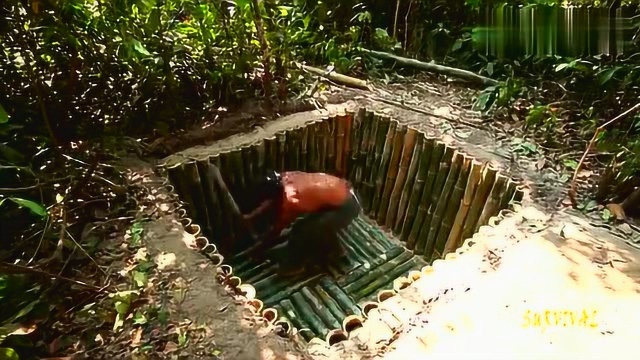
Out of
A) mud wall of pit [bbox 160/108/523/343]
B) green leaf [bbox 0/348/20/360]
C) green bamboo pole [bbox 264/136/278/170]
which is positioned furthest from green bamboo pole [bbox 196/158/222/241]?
green leaf [bbox 0/348/20/360]

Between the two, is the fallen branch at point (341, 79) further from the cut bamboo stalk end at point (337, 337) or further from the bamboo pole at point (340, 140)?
the cut bamboo stalk end at point (337, 337)

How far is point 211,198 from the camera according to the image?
3738mm

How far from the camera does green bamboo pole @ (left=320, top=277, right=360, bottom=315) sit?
3383 millimetres

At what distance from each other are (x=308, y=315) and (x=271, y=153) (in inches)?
52.8

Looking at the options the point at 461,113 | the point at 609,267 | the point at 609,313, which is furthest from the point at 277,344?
the point at 461,113

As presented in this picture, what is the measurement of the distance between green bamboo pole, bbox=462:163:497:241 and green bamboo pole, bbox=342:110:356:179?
1.23 metres

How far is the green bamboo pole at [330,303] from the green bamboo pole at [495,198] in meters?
1.14

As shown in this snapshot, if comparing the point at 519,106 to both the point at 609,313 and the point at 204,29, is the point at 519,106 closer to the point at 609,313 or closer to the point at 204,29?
the point at 609,313

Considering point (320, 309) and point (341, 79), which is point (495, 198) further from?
point (341, 79)

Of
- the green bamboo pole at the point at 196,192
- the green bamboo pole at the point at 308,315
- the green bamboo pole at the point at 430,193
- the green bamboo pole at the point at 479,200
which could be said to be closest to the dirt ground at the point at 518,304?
the green bamboo pole at the point at 479,200

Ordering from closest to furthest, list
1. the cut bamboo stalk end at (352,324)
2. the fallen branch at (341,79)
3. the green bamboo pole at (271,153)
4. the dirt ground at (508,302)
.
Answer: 1. the dirt ground at (508,302)
2. the cut bamboo stalk end at (352,324)
3. the green bamboo pole at (271,153)
4. the fallen branch at (341,79)

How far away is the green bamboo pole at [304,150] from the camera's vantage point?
4.20m

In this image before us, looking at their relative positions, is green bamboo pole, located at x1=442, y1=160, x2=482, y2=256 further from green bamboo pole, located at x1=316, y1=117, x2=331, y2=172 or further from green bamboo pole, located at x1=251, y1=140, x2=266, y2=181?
green bamboo pole, located at x1=251, y1=140, x2=266, y2=181

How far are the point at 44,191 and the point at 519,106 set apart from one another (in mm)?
3566
